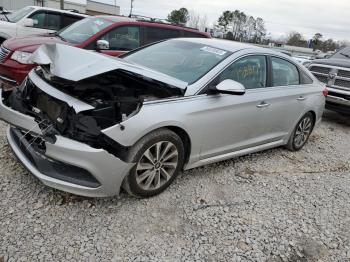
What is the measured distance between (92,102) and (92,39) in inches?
143

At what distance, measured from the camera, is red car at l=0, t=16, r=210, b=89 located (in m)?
5.61

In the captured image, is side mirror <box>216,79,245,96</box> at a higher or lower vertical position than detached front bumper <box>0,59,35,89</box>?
higher

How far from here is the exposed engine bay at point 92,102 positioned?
3.06m

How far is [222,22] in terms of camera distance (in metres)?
68.4

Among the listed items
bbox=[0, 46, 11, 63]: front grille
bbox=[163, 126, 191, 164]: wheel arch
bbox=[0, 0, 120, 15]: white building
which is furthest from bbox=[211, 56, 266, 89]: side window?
bbox=[0, 0, 120, 15]: white building

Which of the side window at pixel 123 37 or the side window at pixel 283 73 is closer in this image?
the side window at pixel 283 73

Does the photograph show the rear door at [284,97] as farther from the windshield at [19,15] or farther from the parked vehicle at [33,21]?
the windshield at [19,15]

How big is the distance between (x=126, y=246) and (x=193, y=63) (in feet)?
7.28

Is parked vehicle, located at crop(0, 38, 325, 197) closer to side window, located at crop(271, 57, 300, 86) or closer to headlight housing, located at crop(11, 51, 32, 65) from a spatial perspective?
side window, located at crop(271, 57, 300, 86)

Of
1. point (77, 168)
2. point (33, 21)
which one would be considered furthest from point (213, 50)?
point (33, 21)

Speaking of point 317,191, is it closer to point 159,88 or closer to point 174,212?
point 174,212

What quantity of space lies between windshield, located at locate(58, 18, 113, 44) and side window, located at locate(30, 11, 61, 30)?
2.31 m

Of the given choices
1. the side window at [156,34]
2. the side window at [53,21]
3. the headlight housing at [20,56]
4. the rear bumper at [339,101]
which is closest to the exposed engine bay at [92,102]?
the headlight housing at [20,56]

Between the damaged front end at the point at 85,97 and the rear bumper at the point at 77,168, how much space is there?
0.08 m
